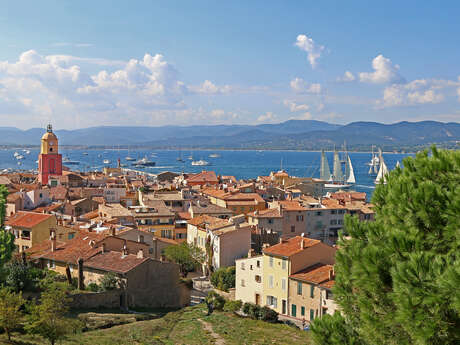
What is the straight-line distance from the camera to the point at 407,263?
28.2 ft

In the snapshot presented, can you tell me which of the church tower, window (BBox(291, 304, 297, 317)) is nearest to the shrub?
window (BBox(291, 304, 297, 317))

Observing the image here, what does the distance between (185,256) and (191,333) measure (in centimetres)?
1751

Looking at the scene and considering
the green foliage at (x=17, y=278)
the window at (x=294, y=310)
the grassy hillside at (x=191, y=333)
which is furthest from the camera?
the window at (x=294, y=310)

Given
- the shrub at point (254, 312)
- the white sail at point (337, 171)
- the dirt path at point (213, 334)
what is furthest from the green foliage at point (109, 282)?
the white sail at point (337, 171)

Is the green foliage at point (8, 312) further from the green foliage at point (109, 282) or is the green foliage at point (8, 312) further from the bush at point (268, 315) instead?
the bush at point (268, 315)

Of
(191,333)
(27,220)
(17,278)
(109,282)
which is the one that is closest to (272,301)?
(191,333)

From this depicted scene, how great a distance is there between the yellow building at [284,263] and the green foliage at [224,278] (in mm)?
4174

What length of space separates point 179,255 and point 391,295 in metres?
34.5

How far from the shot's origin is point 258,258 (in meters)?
36.1

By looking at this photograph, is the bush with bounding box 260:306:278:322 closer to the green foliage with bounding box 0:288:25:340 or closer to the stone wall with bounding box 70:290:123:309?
the stone wall with bounding box 70:290:123:309

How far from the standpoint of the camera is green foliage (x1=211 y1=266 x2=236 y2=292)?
3869cm

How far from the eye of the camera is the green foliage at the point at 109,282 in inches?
1159

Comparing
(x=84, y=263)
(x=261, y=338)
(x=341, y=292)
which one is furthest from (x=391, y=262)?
(x=84, y=263)

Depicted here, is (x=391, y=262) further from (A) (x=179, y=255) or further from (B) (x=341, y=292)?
(A) (x=179, y=255)
